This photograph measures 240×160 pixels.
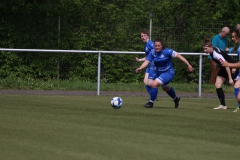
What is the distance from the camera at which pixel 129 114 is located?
1453 cm

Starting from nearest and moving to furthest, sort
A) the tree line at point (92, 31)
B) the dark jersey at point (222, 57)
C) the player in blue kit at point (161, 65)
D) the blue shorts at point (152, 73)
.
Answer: the dark jersey at point (222, 57) → the player in blue kit at point (161, 65) → the blue shorts at point (152, 73) → the tree line at point (92, 31)

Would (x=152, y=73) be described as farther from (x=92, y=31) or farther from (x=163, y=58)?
(x=92, y=31)

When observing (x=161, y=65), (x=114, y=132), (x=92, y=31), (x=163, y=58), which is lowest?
(x=114, y=132)

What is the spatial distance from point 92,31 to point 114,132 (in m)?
15.9

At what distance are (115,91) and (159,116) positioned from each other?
9355 millimetres

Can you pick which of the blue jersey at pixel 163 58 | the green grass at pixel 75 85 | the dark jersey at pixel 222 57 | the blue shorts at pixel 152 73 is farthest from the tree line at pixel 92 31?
the dark jersey at pixel 222 57

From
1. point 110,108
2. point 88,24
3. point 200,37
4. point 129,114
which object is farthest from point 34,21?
point 129,114

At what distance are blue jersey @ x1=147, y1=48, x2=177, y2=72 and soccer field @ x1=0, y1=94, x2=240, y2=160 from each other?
3.07ft

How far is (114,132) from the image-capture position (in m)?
10.9

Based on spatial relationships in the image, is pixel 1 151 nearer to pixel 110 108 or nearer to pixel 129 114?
pixel 129 114

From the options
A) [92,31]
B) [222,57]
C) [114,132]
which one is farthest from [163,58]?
[92,31]

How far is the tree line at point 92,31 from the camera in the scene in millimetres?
24562

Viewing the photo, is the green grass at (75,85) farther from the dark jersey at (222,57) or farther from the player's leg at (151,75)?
the dark jersey at (222,57)

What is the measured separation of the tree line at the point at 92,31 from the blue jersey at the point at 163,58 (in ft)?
23.2
